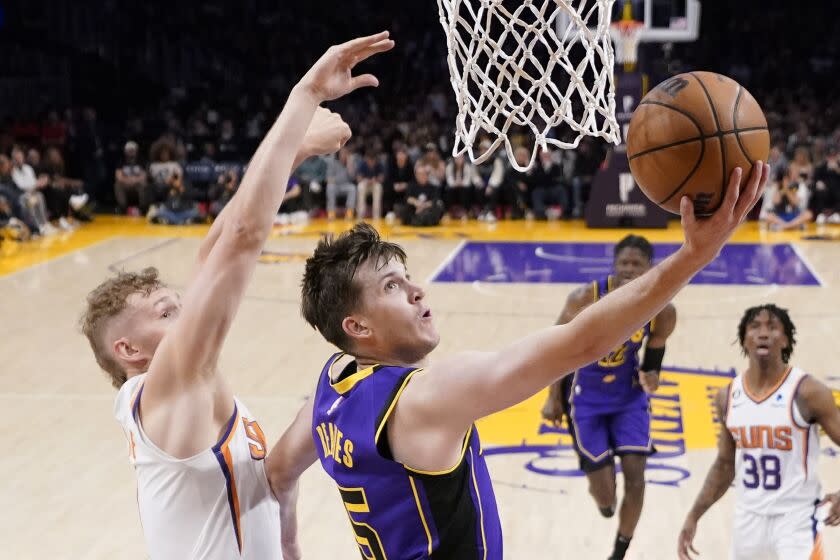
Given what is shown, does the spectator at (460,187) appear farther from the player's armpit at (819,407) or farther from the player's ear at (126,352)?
the player's ear at (126,352)

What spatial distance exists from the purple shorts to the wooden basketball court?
465 millimetres

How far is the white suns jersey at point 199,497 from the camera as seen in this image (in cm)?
251

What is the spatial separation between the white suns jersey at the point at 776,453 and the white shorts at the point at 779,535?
0.10 feet

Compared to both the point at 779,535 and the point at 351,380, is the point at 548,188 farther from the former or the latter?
the point at 351,380

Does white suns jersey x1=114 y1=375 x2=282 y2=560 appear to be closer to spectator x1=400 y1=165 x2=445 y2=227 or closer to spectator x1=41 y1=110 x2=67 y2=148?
spectator x1=400 y1=165 x2=445 y2=227

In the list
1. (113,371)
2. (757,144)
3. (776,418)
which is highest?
(757,144)

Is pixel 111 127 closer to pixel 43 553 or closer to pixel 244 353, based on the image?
pixel 244 353

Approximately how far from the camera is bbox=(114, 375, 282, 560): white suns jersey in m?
2.51

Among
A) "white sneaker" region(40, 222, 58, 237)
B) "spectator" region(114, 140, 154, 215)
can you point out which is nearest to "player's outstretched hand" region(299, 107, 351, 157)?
"white sneaker" region(40, 222, 58, 237)

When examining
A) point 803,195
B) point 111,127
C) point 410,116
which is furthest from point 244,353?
point 111,127

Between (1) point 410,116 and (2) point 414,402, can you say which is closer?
(2) point 414,402

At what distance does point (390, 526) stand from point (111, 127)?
67.4 feet

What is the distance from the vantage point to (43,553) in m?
5.27

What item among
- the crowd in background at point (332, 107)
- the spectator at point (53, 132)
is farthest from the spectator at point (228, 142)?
the spectator at point (53, 132)
